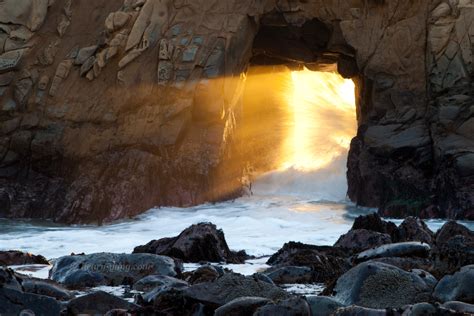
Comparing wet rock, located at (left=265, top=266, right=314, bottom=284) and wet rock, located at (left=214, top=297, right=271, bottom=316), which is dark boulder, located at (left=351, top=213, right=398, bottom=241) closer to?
wet rock, located at (left=265, top=266, right=314, bottom=284)

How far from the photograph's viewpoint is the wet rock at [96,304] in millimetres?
7262

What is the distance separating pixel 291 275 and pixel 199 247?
8.58 ft

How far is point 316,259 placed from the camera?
1081cm

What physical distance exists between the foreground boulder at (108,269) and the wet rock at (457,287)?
3.82 meters

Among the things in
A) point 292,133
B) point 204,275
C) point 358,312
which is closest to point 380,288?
point 358,312

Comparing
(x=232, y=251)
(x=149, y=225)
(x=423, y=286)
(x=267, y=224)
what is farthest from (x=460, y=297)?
(x=149, y=225)

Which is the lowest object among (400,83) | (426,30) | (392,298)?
(392,298)

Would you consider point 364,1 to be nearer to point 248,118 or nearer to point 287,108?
point 248,118

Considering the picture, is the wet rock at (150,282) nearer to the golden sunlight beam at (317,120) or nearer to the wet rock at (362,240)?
the wet rock at (362,240)

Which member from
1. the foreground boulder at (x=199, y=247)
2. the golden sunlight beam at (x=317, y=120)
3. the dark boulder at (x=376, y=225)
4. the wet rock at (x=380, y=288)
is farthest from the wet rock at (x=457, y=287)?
the golden sunlight beam at (x=317, y=120)

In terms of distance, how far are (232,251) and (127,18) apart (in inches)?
423

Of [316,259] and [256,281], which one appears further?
[316,259]

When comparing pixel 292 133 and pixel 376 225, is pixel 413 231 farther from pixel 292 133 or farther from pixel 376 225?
pixel 292 133

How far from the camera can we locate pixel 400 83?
70.9 ft
